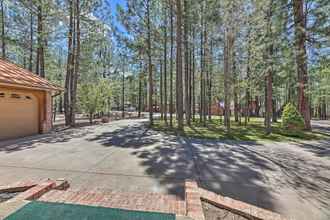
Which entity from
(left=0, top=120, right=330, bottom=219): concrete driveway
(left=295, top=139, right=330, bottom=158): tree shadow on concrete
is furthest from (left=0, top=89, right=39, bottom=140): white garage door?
(left=295, top=139, right=330, bottom=158): tree shadow on concrete

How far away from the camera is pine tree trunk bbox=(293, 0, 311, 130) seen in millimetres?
11225

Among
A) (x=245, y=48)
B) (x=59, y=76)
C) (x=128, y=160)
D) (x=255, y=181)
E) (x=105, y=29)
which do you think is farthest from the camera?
(x=59, y=76)

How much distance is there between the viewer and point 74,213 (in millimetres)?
3090

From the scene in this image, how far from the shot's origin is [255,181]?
486 cm

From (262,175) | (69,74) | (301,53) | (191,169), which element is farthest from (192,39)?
(262,175)

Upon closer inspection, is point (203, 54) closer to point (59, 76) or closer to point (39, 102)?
point (39, 102)

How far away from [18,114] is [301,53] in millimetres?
13880

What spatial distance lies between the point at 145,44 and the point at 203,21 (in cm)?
463

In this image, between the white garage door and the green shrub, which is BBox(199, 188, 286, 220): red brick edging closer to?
the white garage door

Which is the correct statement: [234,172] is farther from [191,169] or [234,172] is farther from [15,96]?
[15,96]

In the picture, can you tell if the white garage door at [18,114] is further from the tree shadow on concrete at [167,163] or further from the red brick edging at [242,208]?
the red brick edging at [242,208]

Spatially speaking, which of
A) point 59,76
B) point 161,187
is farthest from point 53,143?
point 59,76

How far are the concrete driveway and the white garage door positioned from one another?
1.43 metres

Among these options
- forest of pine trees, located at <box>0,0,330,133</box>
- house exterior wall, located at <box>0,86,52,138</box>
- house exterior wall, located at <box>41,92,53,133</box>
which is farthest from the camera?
house exterior wall, located at <box>41,92,53,133</box>
